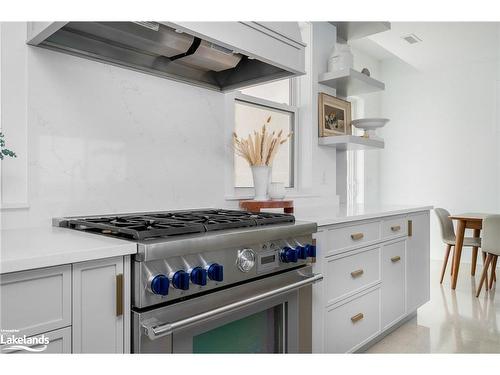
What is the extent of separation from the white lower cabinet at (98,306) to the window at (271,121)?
1.41 m

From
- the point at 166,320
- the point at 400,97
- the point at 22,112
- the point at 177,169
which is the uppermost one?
the point at 400,97

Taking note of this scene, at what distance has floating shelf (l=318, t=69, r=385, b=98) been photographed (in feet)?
9.47

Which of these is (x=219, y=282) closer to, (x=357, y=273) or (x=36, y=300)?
(x=36, y=300)

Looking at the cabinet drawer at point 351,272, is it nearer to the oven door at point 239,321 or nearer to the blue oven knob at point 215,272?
the oven door at point 239,321

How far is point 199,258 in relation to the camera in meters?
1.26

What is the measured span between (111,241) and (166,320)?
0.94ft

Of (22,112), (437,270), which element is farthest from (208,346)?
(437,270)

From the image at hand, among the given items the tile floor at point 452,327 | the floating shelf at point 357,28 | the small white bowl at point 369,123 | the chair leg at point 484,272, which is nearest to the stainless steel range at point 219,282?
the tile floor at point 452,327

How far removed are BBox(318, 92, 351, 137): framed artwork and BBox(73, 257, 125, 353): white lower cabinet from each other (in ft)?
7.23

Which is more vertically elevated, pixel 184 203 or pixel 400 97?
pixel 400 97

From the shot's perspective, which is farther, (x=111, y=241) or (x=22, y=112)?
(x=22, y=112)
